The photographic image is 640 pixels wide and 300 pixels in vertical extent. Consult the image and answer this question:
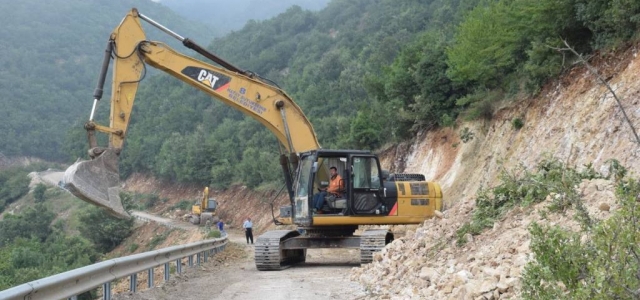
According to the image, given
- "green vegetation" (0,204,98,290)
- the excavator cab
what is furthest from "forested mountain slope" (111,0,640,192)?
"green vegetation" (0,204,98,290)

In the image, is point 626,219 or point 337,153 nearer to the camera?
point 626,219

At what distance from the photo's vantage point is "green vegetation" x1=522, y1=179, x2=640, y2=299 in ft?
14.5

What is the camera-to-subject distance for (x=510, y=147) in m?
22.2

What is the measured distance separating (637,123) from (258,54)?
109983 mm

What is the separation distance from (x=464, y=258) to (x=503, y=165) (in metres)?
9.97

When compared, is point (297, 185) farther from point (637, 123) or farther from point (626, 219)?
point (626, 219)

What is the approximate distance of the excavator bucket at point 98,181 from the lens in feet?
40.7

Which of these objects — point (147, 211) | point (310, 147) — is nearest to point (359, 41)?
point (147, 211)

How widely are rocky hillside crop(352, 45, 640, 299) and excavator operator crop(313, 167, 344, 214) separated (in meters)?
2.33

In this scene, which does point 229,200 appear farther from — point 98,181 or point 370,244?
point 98,181

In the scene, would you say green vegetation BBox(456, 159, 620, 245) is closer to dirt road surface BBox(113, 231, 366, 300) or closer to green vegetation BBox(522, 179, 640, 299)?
dirt road surface BBox(113, 231, 366, 300)

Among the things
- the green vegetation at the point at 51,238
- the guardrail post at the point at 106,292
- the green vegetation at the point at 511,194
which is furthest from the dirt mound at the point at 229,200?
the guardrail post at the point at 106,292

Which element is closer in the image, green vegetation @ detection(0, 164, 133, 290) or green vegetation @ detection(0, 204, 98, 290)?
green vegetation @ detection(0, 204, 98, 290)

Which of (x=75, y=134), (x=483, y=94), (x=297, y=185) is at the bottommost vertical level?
(x=297, y=185)
